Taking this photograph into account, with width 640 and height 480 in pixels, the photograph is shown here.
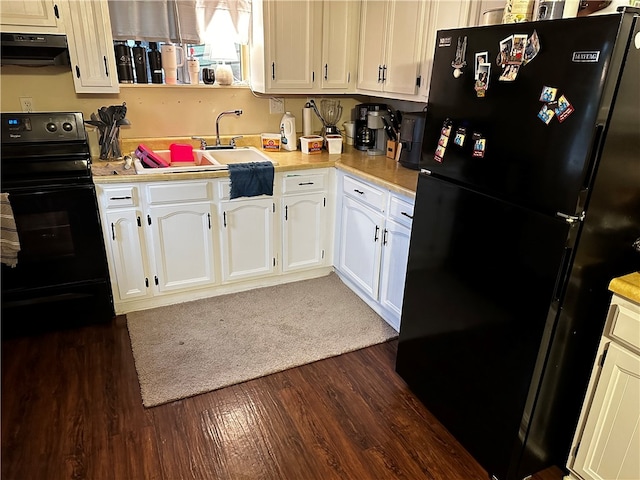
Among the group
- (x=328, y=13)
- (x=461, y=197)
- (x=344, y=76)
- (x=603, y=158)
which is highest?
(x=328, y=13)

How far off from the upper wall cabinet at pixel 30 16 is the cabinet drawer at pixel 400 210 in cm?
206

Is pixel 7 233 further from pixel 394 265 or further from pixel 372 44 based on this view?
pixel 372 44

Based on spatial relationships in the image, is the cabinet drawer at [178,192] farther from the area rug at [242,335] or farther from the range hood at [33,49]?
the range hood at [33,49]

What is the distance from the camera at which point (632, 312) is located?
1.36 meters

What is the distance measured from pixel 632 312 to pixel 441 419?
3.16ft

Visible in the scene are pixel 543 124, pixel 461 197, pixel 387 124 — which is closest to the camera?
pixel 543 124

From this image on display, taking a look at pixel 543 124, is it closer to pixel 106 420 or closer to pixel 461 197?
pixel 461 197

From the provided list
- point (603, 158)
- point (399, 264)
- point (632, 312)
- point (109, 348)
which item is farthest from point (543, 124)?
point (109, 348)

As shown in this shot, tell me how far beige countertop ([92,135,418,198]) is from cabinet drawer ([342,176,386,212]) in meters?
0.06

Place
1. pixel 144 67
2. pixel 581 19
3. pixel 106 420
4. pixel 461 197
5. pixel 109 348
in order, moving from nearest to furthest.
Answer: pixel 581 19 → pixel 461 197 → pixel 106 420 → pixel 109 348 → pixel 144 67

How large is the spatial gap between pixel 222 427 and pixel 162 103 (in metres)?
2.16

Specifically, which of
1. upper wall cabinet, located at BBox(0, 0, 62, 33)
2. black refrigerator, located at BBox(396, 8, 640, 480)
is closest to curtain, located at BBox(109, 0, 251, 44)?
upper wall cabinet, located at BBox(0, 0, 62, 33)

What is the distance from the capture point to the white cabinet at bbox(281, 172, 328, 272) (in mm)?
2971

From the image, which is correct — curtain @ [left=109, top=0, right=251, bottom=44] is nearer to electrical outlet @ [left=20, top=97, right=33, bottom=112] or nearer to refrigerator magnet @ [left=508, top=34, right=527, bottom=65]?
electrical outlet @ [left=20, top=97, right=33, bottom=112]
